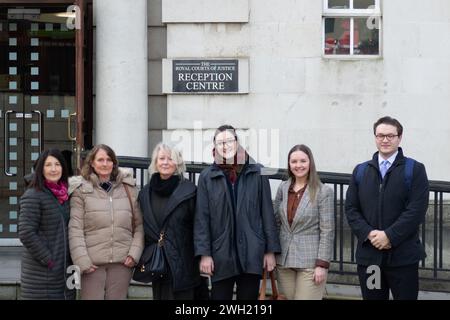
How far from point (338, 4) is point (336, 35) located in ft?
1.35

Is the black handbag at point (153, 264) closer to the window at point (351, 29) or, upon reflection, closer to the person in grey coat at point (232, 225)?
the person in grey coat at point (232, 225)

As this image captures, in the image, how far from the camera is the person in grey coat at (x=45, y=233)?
21.1 ft

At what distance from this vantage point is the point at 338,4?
10633mm

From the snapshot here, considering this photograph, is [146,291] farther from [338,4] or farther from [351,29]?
[338,4]

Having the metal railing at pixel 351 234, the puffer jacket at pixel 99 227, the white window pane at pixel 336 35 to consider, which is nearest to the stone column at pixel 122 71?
the metal railing at pixel 351 234

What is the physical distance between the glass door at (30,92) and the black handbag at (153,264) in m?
5.15

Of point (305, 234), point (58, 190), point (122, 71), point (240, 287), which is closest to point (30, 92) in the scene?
point (122, 71)

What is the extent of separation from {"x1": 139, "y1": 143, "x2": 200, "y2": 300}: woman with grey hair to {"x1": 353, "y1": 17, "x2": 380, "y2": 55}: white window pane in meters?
4.71

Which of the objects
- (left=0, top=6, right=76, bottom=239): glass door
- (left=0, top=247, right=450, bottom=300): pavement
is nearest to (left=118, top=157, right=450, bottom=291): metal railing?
(left=0, top=247, right=450, bottom=300): pavement

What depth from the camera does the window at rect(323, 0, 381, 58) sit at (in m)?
10.6

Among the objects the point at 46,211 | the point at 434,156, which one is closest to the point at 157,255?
the point at 46,211

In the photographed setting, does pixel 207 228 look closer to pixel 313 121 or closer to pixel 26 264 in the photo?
pixel 26 264

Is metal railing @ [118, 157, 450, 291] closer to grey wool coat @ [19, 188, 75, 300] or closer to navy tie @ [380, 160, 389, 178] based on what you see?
navy tie @ [380, 160, 389, 178]

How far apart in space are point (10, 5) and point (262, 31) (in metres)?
3.53
